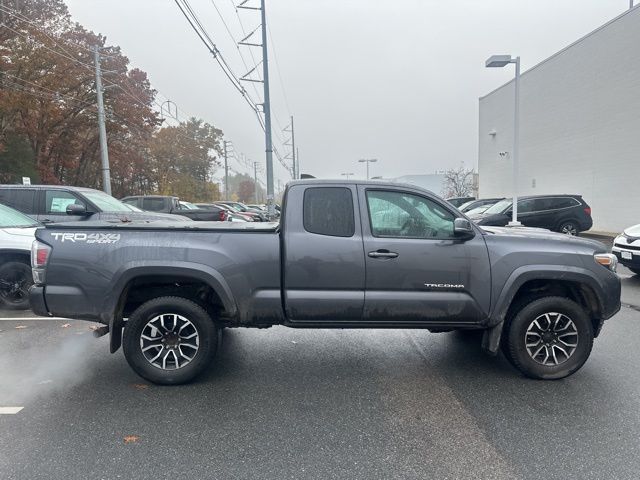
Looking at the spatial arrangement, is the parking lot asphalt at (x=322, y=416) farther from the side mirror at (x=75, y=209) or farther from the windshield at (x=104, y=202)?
the windshield at (x=104, y=202)

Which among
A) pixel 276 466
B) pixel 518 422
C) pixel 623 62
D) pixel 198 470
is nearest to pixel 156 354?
pixel 198 470

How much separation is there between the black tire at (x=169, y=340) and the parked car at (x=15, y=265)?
3523 millimetres

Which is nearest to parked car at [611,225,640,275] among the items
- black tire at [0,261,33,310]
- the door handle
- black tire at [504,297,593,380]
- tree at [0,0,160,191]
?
black tire at [504,297,593,380]

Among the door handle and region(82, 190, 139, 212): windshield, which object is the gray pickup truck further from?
region(82, 190, 139, 212): windshield

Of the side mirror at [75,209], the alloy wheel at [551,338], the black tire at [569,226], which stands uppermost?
the side mirror at [75,209]

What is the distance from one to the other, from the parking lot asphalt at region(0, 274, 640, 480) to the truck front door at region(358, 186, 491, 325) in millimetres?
668

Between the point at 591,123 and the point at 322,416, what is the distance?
20636 millimetres

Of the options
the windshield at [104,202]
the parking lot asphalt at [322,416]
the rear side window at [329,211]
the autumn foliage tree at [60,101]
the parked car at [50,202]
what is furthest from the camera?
the autumn foliage tree at [60,101]

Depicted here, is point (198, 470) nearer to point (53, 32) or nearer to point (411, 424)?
point (411, 424)

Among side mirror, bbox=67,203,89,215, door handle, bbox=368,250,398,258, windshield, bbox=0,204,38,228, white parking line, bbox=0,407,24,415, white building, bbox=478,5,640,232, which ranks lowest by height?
white parking line, bbox=0,407,24,415

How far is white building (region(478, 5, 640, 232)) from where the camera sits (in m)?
16.6

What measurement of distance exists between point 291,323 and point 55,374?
2.40m

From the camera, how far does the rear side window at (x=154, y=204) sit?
15766 mm

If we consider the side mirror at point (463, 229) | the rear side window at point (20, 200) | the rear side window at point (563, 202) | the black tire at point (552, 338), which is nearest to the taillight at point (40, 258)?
the side mirror at point (463, 229)
